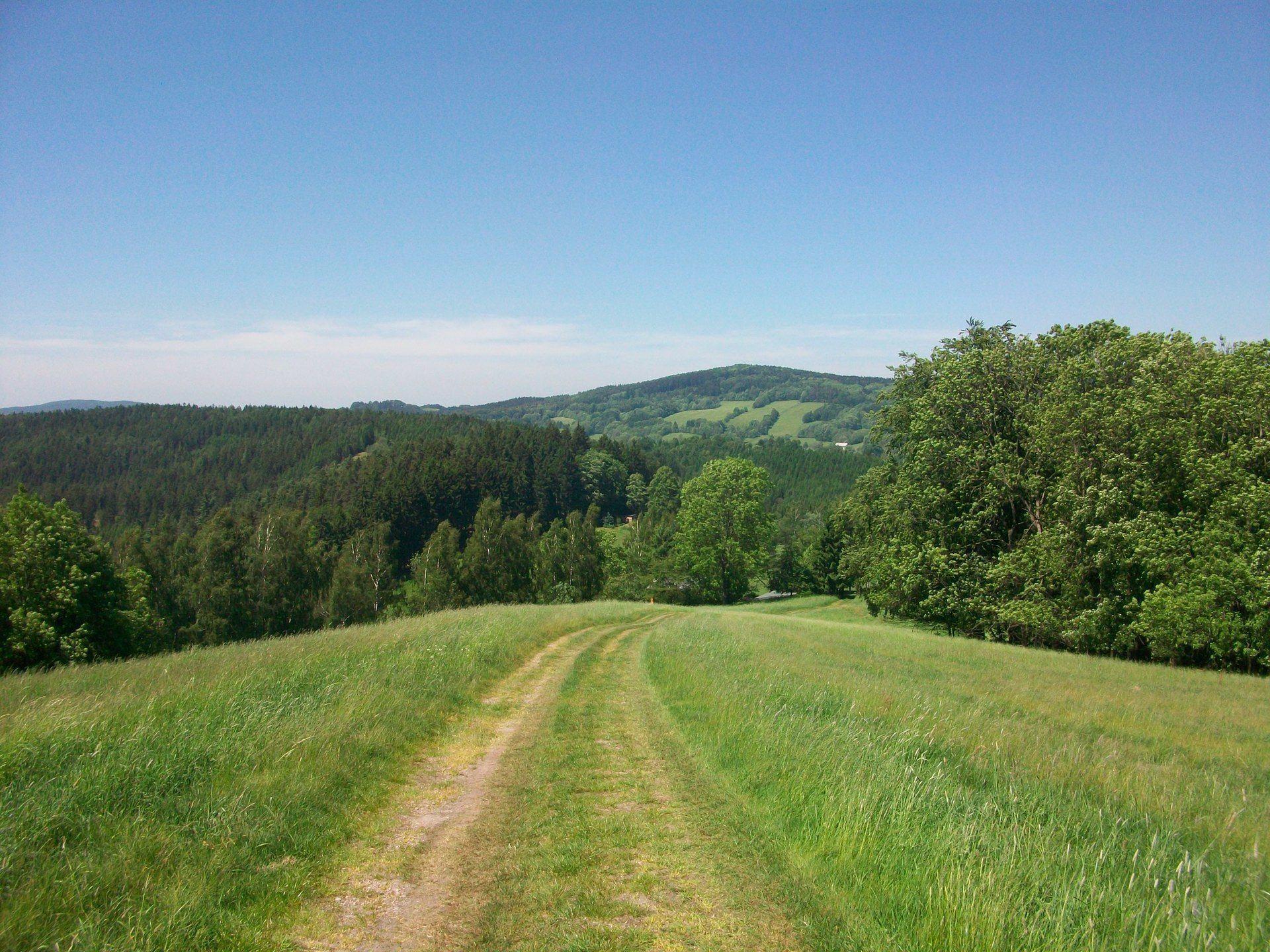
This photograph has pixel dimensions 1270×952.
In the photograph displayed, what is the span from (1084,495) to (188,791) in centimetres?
3462

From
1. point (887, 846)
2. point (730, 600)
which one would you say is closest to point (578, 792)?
point (887, 846)

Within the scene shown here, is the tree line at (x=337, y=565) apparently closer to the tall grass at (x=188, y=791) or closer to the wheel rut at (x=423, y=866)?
the tall grass at (x=188, y=791)

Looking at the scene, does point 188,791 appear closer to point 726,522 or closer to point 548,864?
point 548,864

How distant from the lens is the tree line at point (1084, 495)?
85.6 ft

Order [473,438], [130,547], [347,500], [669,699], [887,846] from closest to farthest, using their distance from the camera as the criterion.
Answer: [887,846] → [669,699] → [130,547] → [347,500] → [473,438]

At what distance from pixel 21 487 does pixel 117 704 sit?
1518 inches

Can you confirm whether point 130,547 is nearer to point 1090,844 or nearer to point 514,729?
point 514,729

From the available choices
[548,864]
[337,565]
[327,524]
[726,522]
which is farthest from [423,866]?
[327,524]

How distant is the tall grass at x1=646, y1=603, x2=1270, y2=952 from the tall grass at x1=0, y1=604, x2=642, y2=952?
3.82m

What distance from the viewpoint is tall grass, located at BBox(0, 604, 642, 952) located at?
4.35 m

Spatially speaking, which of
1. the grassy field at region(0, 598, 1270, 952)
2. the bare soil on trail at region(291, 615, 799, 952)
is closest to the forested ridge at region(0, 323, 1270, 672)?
the grassy field at region(0, 598, 1270, 952)

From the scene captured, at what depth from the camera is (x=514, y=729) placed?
9945mm

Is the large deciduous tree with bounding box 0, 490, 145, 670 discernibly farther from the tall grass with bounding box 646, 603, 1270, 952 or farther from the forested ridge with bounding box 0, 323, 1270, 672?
the tall grass with bounding box 646, 603, 1270, 952

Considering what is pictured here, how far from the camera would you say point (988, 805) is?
6094 mm
